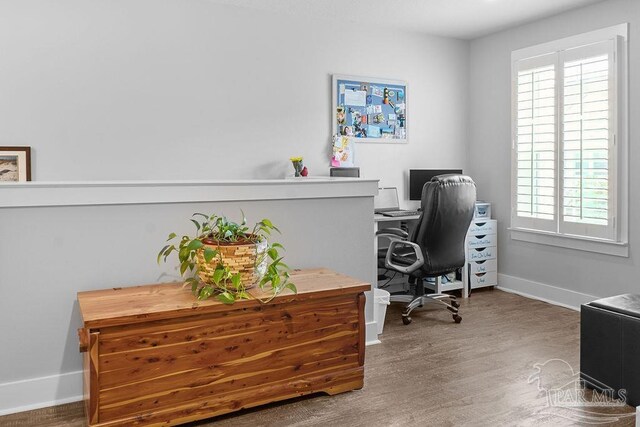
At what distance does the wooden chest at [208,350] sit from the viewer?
2.21 m

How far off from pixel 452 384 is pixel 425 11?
300 cm

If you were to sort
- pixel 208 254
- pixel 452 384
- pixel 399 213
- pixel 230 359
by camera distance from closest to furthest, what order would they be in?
pixel 208 254 → pixel 230 359 → pixel 452 384 → pixel 399 213

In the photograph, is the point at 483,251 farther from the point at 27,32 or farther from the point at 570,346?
the point at 27,32

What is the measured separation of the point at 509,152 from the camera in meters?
4.98

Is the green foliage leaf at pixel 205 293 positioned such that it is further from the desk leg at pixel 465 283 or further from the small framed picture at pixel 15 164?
the desk leg at pixel 465 283

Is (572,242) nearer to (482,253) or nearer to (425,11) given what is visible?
(482,253)

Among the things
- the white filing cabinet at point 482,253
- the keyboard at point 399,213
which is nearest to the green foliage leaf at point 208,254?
the keyboard at point 399,213

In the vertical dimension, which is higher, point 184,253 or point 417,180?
point 417,180

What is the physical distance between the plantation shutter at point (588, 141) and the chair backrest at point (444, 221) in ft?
3.19

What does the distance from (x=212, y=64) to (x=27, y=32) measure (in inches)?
49.6

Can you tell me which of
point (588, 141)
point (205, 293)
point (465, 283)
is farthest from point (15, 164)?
point (588, 141)

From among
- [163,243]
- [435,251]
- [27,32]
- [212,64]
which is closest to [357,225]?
[435,251]

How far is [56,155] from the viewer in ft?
12.1

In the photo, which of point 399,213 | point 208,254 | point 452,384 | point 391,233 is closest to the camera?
point 208,254
